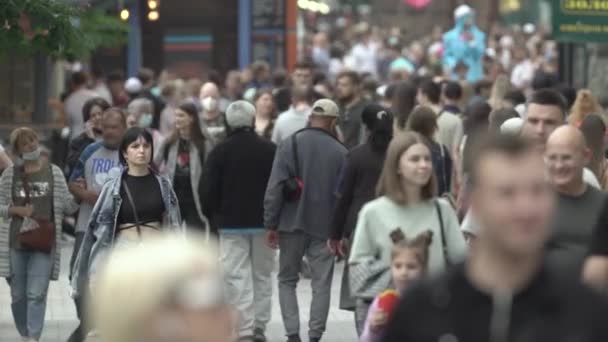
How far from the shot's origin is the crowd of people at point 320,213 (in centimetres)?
447

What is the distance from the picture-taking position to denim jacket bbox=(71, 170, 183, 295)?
39.7 ft

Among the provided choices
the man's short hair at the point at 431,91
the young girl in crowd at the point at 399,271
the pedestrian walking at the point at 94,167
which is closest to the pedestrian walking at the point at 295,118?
the man's short hair at the point at 431,91

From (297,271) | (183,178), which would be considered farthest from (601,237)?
(183,178)

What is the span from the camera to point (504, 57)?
3791 cm

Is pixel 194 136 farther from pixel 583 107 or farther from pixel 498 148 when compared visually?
pixel 498 148

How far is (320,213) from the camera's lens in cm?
1323

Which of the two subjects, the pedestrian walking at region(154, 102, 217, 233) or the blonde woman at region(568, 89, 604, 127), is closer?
the blonde woman at region(568, 89, 604, 127)

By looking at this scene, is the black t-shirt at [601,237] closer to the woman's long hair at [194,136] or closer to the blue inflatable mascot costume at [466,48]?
the woman's long hair at [194,136]

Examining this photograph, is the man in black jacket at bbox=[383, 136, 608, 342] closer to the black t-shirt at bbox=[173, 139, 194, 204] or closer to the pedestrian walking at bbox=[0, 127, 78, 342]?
the pedestrian walking at bbox=[0, 127, 78, 342]

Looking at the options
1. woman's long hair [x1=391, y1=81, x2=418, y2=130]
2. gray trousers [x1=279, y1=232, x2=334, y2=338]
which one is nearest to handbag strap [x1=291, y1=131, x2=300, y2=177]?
gray trousers [x1=279, y1=232, x2=334, y2=338]

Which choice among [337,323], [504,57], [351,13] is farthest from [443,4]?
[337,323]

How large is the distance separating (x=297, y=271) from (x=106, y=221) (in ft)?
6.15

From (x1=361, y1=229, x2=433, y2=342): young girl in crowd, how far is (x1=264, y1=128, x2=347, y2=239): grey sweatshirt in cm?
493

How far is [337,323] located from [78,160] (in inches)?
98.4
